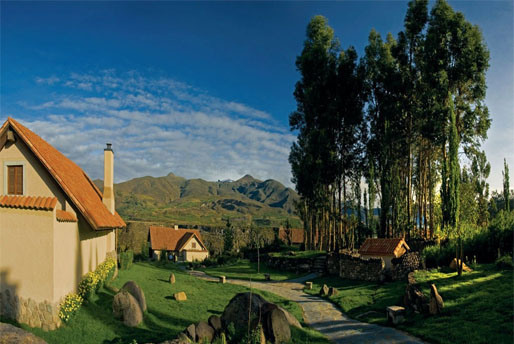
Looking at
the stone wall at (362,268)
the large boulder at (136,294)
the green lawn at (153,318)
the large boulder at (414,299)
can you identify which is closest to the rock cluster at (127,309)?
the green lawn at (153,318)

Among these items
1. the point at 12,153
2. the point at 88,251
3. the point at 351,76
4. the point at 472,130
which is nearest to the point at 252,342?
the point at 88,251

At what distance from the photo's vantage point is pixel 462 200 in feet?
92.6

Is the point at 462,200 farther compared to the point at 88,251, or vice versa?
the point at 462,200

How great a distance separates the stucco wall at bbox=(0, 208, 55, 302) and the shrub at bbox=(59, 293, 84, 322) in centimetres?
69

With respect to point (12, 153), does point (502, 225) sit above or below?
below

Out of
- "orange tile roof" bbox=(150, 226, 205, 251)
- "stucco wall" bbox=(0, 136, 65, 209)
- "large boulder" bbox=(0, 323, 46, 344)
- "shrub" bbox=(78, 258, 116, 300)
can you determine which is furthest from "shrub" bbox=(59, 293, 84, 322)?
"orange tile roof" bbox=(150, 226, 205, 251)

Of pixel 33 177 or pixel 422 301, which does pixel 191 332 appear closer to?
pixel 33 177

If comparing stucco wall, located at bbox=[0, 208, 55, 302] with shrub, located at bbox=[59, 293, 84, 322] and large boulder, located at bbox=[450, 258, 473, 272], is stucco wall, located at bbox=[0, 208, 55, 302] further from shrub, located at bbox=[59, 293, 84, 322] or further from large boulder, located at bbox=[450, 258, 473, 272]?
large boulder, located at bbox=[450, 258, 473, 272]

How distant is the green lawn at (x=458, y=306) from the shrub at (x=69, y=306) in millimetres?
11213

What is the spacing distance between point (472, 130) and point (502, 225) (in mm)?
8980

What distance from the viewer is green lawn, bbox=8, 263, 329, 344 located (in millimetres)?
10625

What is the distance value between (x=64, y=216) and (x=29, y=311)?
320cm

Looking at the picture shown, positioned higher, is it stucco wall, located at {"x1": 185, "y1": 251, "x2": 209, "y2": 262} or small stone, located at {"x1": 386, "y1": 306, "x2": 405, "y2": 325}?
small stone, located at {"x1": 386, "y1": 306, "x2": 405, "y2": 325}

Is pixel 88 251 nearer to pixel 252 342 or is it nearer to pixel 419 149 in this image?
pixel 252 342
